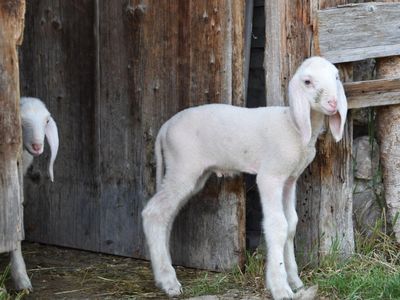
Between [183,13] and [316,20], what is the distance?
0.98 m

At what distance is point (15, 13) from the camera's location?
5348mm

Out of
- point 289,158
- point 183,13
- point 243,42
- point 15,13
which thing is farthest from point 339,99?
point 15,13

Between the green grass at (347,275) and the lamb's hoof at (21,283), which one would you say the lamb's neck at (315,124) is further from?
the lamb's hoof at (21,283)

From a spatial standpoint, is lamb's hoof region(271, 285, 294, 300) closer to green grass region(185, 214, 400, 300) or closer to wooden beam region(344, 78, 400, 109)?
green grass region(185, 214, 400, 300)

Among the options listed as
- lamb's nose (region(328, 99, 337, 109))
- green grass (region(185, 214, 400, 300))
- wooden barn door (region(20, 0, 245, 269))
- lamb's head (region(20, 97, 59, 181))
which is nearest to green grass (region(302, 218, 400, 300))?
green grass (region(185, 214, 400, 300))

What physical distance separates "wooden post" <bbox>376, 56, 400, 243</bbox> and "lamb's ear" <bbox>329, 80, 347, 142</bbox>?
25.4 inches

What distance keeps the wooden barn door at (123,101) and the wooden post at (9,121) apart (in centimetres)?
160

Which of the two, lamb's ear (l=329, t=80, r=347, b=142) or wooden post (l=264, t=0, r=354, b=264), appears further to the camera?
wooden post (l=264, t=0, r=354, b=264)

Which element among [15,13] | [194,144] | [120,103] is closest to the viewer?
[15,13]

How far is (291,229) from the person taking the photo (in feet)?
19.9

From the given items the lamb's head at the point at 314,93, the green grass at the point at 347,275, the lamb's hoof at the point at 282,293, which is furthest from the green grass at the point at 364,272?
the lamb's head at the point at 314,93

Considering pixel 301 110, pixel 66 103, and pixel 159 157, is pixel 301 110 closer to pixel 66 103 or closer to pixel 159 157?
pixel 159 157

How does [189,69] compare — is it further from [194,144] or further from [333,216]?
[333,216]

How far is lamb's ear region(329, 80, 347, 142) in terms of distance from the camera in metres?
5.71
